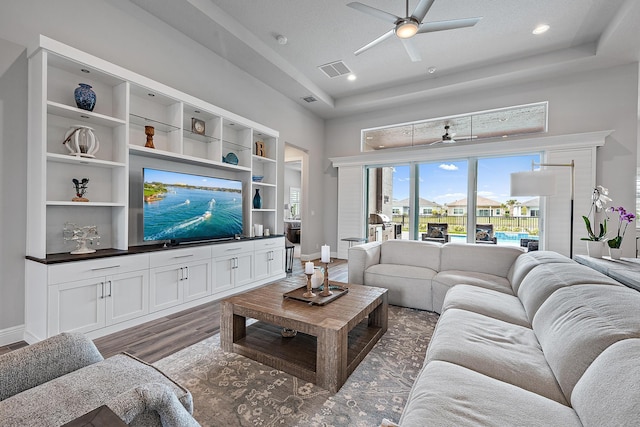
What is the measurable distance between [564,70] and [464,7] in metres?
2.44

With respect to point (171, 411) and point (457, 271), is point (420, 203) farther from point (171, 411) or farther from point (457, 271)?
point (171, 411)

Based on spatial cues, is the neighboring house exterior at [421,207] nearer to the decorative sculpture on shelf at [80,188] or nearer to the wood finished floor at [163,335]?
the wood finished floor at [163,335]

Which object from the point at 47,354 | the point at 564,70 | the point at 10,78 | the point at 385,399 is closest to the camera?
the point at 47,354

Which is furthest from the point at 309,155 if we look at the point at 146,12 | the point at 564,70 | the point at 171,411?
the point at 171,411

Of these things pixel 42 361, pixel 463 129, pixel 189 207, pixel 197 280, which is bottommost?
pixel 197 280

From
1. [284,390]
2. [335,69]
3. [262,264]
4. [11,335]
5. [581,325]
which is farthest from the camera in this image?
[335,69]

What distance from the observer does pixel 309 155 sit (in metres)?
6.53

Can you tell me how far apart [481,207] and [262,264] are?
171 inches

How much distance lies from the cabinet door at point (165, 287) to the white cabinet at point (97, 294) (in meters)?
0.07

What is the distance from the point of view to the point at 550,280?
75.7 inches

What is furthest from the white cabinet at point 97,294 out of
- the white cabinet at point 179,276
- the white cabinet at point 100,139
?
the white cabinet at point 100,139

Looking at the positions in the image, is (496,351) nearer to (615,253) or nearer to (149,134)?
(615,253)

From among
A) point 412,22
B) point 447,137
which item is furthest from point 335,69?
point 447,137

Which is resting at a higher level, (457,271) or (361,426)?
(457,271)
